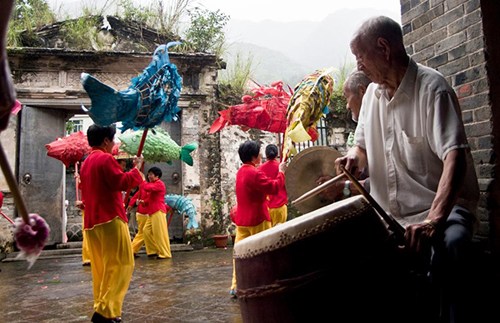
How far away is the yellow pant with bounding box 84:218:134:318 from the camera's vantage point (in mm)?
3740

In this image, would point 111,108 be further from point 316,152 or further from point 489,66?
point 489,66

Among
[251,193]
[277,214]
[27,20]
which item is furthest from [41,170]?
[251,193]

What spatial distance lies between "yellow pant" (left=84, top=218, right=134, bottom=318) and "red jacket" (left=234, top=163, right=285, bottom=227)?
139cm

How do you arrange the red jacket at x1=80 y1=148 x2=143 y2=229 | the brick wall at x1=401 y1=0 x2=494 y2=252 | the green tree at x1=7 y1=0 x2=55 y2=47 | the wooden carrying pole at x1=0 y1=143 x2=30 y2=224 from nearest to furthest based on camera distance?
the wooden carrying pole at x1=0 y1=143 x2=30 y2=224, the brick wall at x1=401 y1=0 x2=494 y2=252, the red jacket at x1=80 y1=148 x2=143 y2=229, the green tree at x1=7 y1=0 x2=55 y2=47

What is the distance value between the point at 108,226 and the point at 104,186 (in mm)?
365

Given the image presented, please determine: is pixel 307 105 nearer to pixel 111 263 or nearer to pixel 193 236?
pixel 111 263

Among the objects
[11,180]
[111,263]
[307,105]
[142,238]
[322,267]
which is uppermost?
[307,105]

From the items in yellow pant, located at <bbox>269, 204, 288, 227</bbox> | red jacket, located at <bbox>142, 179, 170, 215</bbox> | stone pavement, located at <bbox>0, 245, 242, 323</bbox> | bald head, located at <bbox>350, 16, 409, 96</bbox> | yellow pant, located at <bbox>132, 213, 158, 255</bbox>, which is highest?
bald head, located at <bbox>350, 16, 409, 96</bbox>

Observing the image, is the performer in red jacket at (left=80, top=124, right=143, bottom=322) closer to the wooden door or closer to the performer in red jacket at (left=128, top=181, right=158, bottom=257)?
the performer in red jacket at (left=128, top=181, right=158, bottom=257)

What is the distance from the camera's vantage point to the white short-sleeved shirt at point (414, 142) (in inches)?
71.4

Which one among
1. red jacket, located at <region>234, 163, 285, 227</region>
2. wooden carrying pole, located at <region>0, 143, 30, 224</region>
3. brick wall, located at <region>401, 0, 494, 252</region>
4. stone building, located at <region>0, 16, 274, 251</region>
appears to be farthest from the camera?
stone building, located at <region>0, 16, 274, 251</region>

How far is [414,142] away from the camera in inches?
77.2

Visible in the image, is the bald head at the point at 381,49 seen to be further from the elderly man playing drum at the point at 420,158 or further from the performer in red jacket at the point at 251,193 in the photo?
the performer in red jacket at the point at 251,193

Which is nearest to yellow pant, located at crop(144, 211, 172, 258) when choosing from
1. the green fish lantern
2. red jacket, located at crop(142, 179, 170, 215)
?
red jacket, located at crop(142, 179, 170, 215)
